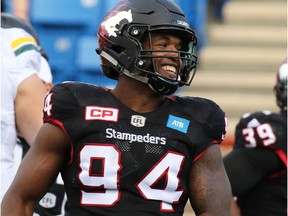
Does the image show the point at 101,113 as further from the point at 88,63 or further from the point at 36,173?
the point at 88,63

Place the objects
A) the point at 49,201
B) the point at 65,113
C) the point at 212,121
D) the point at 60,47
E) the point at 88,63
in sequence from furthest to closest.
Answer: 1. the point at 60,47
2. the point at 88,63
3. the point at 49,201
4. the point at 212,121
5. the point at 65,113

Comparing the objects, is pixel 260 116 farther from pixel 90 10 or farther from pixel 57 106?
pixel 90 10

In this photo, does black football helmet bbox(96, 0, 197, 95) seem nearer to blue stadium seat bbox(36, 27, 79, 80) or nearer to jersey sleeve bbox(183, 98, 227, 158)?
jersey sleeve bbox(183, 98, 227, 158)

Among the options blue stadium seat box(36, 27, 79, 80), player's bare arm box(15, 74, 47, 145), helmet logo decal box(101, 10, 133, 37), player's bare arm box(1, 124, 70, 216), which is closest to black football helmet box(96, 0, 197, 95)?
helmet logo decal box(101, 10, 133, 37)

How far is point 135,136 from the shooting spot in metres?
3.39

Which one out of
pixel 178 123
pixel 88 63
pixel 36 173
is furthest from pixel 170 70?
pixel 88 63

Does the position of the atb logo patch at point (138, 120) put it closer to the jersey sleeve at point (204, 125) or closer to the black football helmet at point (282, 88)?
the jersey sleeve at point (204, 125)

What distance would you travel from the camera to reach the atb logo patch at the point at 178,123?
343 centimetres

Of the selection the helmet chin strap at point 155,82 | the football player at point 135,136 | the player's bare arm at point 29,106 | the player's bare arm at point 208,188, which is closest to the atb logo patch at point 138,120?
the football player at point 135,136

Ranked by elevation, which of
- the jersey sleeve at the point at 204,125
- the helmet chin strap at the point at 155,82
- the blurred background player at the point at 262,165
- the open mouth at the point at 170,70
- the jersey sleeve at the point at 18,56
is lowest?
the blurred background player at the point at 262,165

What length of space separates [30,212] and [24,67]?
0.89m

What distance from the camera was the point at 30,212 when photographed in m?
3.46

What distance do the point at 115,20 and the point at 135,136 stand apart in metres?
0.43

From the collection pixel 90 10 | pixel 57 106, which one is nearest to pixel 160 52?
pixel 57 106
